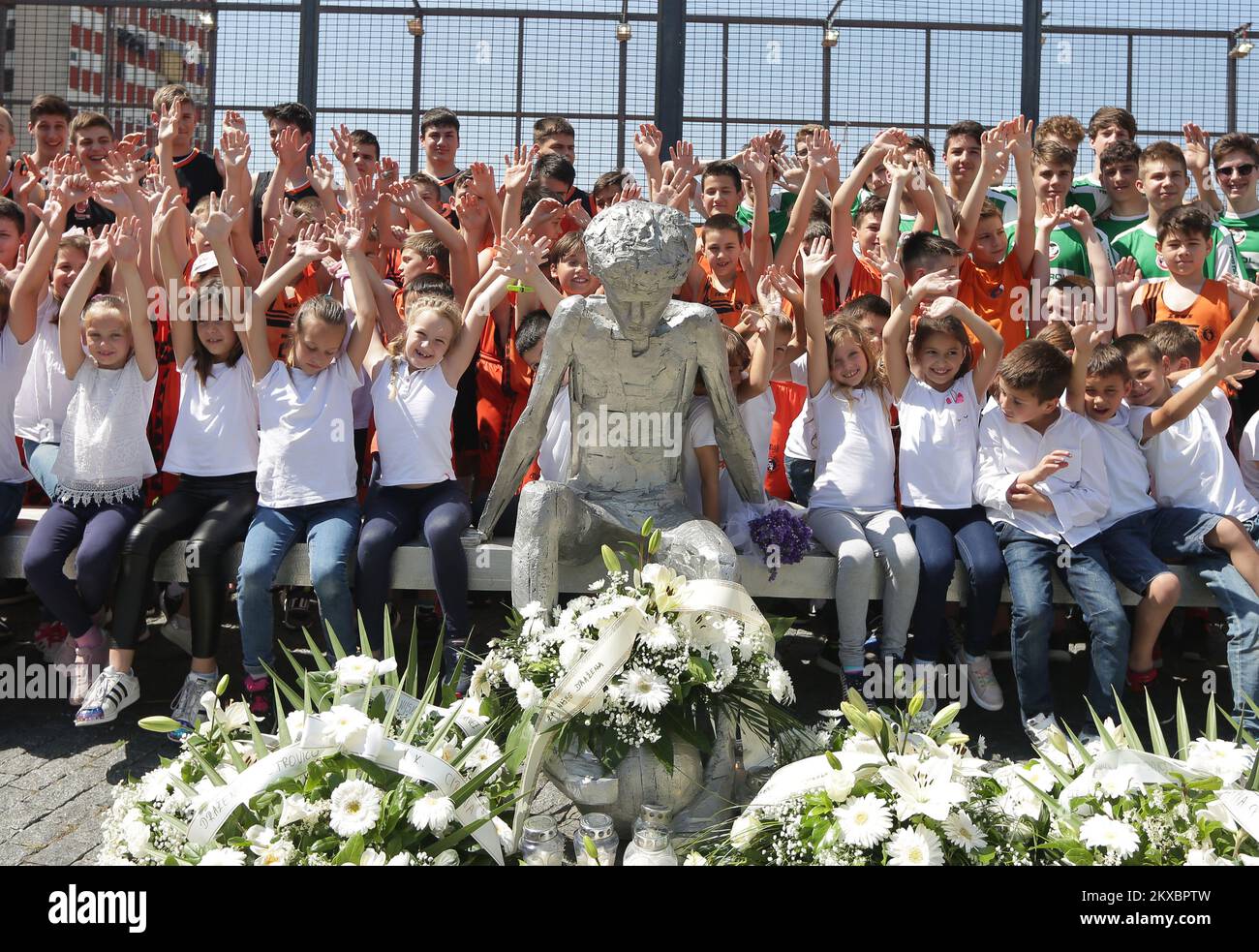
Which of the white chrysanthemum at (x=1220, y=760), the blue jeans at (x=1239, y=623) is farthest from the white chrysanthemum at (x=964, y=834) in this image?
the blue jeans at (x=1239, y=623)

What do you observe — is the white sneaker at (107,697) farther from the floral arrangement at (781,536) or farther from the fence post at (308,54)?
the fence post at (308,54)

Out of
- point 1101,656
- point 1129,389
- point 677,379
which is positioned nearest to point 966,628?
point 1101,656

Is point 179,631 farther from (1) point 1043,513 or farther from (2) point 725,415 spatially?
(1) point 1043,513

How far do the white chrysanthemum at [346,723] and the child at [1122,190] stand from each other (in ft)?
15.3

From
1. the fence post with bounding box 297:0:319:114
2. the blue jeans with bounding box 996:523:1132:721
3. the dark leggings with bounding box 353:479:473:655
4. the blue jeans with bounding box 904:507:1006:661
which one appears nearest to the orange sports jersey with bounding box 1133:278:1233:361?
the blue jeans with bounding box 996:523:1132:721

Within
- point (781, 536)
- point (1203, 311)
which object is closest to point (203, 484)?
point (781, 536)

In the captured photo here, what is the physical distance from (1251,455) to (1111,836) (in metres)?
3.02

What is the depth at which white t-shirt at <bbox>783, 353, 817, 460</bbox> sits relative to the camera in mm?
4508

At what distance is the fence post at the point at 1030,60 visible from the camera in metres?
6.77

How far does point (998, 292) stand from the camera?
5.11m

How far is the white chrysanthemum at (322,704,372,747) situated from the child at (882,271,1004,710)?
2.30 m

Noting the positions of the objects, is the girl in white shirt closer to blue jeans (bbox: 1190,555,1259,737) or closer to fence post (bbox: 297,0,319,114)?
fence post (bbox: 297,0,319,114)

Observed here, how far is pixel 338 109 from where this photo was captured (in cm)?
696

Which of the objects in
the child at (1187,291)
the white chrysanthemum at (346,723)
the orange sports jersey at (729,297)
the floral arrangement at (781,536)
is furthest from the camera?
the orange sports jersey at (729,297)
